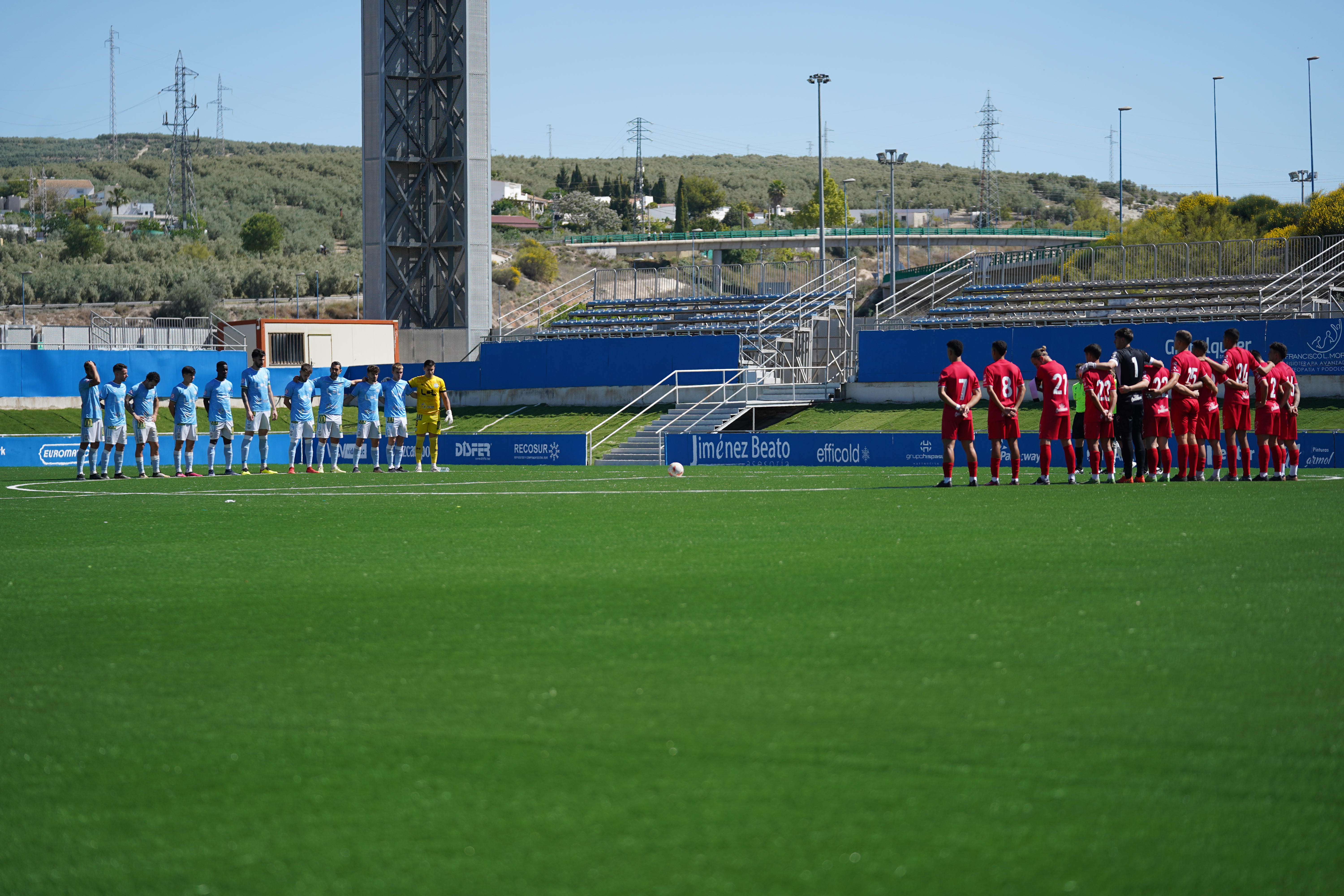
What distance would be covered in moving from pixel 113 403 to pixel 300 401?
3.53 m

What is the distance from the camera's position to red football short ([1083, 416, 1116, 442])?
1770cm

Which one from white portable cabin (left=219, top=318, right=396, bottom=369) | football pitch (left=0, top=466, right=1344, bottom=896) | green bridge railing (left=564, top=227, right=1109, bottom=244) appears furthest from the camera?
green bridge railing (left=564, top=227, right=1109, bottom=244)

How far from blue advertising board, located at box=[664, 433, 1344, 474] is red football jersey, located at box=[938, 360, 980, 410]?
27.6 ft

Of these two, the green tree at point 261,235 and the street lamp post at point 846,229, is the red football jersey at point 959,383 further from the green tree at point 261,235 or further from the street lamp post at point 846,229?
the green tree at point 261,235

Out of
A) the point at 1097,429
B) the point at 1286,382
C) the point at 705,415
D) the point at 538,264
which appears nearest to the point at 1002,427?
the point at 1097,429

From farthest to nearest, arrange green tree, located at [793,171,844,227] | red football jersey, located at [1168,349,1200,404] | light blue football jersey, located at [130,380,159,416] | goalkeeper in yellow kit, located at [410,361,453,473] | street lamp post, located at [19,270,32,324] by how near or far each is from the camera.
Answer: green tree, located at [793,171,844,227]
street lamp post, located at [19,270,32,324]
goalkeeper in yellow kit, located at [410,361,453,473]
light blue football jersey, located at [130,380,159,416]
red football jersey, located at [1168,349,1200,404]

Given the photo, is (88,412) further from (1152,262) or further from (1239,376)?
(1152,262)

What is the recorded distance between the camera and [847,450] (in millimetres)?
27406

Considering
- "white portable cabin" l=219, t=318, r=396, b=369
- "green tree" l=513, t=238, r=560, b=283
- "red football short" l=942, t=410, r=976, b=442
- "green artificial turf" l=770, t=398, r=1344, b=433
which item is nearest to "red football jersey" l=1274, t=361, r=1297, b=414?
"red football short" l=942, t=410, r=976, b=442

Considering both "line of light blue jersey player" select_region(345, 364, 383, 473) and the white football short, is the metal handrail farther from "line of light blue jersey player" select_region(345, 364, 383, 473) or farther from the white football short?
the white football short

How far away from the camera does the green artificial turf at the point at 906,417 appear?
2939 centimetres

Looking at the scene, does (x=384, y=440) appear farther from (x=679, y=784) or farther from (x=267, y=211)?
(x=267, y=211)

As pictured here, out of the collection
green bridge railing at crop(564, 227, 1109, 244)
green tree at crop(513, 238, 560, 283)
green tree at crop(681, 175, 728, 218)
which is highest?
green tree at crop(681, 175, 728, 218)

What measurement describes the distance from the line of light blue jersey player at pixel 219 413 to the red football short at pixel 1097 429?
46.8 ft
